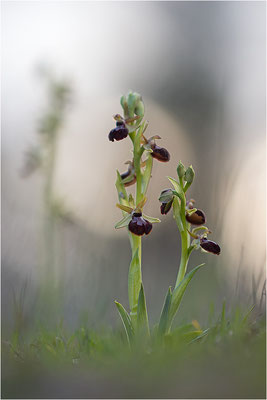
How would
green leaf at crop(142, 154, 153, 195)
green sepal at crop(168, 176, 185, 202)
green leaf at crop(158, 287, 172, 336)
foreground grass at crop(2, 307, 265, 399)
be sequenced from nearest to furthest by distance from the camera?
foreground grass at crop(2, 307, 265, 399) < green leaf at crop(158, 287, 172, 336) < green sepal at crop(168, 176, 185, 202) < green leaf at crop(142, 154, 153, 195)

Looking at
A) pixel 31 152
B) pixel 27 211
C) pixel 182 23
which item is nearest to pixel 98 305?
pixel 27 211

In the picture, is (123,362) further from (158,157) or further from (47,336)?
(158,157)

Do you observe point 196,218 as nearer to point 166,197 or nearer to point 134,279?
point 166,197

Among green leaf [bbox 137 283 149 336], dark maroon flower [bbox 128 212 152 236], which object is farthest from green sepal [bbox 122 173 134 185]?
green leaf [bbox 137 283 149 336]

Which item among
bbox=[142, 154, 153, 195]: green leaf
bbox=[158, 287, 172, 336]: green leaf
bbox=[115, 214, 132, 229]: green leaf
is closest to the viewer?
bbox=[158, 287, 172, 336]: green leaf

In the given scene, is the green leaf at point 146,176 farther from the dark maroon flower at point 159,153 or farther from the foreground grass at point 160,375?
the foreground grass at point 160,375

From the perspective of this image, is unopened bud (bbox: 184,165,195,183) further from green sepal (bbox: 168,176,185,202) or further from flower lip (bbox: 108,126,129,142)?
flower lip (bbox: 108,126,129,142)

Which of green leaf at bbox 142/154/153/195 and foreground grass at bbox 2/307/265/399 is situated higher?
green leaf at bbox 142/154/153/195

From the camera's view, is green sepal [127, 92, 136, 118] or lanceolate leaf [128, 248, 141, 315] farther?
green sepal [127, 92, 136, 118]
